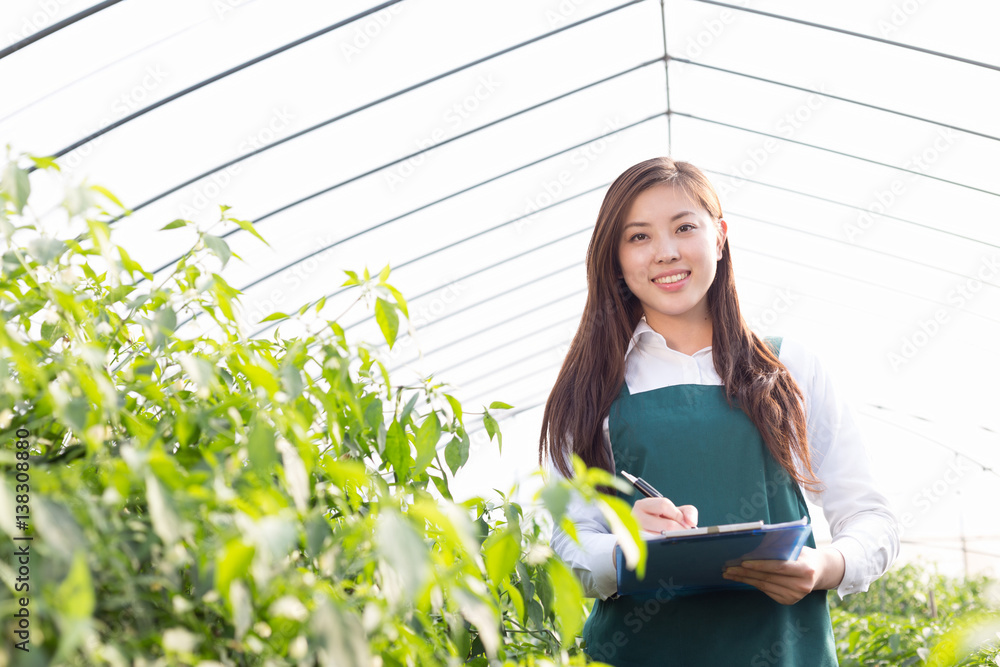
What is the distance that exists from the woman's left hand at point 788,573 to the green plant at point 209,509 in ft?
1.37

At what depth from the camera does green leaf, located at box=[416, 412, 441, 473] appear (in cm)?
94

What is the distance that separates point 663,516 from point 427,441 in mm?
493

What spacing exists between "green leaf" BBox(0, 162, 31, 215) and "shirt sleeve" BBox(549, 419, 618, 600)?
91cm

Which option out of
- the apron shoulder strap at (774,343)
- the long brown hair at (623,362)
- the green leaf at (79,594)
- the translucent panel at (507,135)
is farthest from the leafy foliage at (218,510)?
the translucent panel at (507,135)

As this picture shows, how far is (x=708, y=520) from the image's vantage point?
1448 mm

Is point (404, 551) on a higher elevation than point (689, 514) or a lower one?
higher

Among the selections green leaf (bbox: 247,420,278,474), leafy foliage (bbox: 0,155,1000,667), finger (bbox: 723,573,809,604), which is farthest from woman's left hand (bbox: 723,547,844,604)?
green leaf (bbox: 247,420,278,474)

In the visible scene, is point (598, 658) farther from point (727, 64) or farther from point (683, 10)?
point (727, 64)

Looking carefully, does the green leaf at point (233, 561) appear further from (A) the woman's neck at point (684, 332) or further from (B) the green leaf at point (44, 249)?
(A) the woman's neck at point (684, 332)

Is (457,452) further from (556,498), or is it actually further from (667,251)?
A: (667,251)

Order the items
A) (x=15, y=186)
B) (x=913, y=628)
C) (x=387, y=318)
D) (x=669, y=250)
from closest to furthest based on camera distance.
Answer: (x=15, y=186)
(x=387, y=318)
(x=669, y=250)
(x=913, y=628)

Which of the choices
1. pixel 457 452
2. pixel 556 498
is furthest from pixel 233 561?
pixel 457 452

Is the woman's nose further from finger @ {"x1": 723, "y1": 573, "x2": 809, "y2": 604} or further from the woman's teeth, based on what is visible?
finger @ {"x1": 723, "y1": 573, "x2": 809, "y2": 604}

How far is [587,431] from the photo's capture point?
155cm
